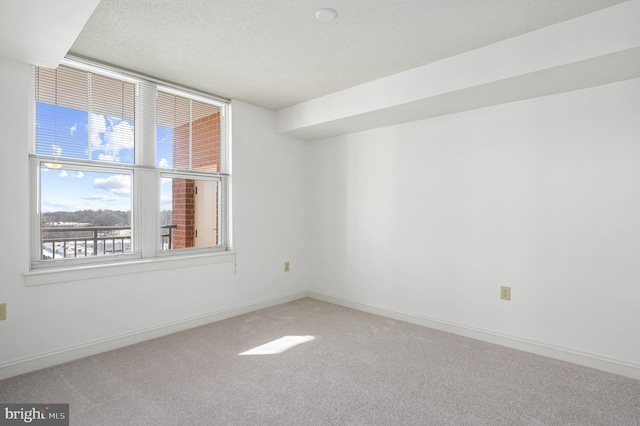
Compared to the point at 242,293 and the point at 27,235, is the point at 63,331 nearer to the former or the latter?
the point at 27,235

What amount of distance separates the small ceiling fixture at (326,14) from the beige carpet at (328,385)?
2.43 metres

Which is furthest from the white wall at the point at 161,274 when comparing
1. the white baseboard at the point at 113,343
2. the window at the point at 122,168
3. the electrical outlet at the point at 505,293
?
the electrical outlet at the point at 505,293

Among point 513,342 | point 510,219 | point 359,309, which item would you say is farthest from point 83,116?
point 513,342

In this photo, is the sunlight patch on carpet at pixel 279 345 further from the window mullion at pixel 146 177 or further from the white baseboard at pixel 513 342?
the window mullion at pixel 146 177

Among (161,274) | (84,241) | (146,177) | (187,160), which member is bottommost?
(161,274)

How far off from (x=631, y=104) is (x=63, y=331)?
14.9 ft

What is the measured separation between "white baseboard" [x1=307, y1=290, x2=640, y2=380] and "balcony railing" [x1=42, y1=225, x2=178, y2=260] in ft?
8.31

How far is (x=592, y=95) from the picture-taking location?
257cm

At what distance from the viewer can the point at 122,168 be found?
9.75 feet

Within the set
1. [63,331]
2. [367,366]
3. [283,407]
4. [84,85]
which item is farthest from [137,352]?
[84,85]

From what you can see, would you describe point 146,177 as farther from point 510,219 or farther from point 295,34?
point 510,219

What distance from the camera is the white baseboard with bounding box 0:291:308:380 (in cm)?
239

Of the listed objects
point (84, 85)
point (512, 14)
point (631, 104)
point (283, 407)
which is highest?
point (512, 14)

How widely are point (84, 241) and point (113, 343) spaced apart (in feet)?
2.92
